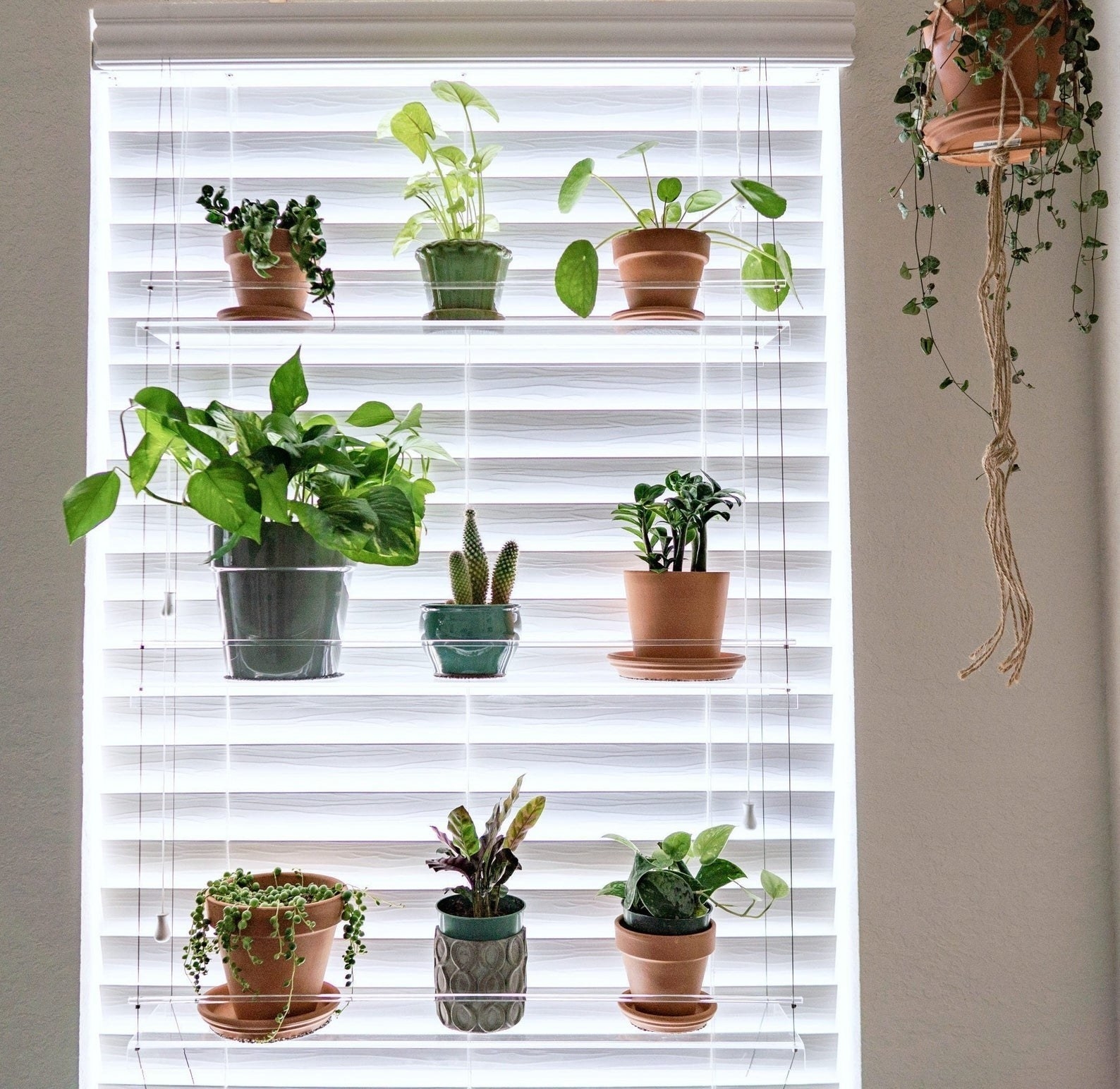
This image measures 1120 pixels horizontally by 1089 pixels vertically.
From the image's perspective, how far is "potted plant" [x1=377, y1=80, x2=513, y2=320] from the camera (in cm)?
126

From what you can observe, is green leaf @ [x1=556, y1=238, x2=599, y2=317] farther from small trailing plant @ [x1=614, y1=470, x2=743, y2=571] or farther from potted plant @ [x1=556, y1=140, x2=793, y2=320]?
small trailing plant @ [x1=614, y1=470, x2=743, y2=571]

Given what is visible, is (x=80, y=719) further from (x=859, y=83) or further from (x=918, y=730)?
(x=859, y=83)

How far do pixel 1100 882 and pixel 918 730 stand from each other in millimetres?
334

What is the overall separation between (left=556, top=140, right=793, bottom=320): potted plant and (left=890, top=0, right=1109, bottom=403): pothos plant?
180mm

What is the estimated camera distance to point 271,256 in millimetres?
1240

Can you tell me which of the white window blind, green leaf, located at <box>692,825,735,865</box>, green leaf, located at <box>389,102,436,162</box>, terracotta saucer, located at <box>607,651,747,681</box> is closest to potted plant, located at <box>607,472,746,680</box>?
terracotta saucer, located at <box>607,651,747,681</box>

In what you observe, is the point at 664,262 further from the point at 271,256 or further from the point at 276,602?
the point at 276,602

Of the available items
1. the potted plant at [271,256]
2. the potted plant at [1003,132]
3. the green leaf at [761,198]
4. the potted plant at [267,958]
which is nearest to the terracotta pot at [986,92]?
the potted plant at [1003,132]

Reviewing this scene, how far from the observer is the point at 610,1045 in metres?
1.36

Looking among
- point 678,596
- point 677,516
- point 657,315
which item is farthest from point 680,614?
point 657,315

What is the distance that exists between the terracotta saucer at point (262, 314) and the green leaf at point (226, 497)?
0.27m

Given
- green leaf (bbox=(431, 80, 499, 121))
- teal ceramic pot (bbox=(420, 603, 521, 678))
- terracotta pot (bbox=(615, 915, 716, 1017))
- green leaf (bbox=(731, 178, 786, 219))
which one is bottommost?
terracotta pot (bbox=(615, 915, 716, 1017))

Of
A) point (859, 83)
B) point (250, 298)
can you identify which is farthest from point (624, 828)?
point (859, 83)

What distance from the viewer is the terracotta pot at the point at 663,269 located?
49.5 inches
